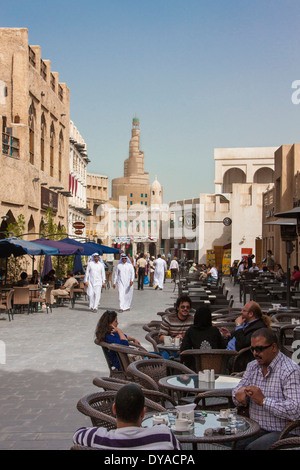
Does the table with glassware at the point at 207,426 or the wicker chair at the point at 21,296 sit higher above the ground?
the wicker chair at the point at 21,296

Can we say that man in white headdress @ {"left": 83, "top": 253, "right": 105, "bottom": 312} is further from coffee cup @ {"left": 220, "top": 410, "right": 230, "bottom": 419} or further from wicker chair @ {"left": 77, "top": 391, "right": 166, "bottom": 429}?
coffee cup @ {"left": 220, "top": 410, "right": 230, "bottom": 419}

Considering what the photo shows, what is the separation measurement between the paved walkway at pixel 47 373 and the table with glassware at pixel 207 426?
1914 millimetres

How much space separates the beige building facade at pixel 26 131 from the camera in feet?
82.2

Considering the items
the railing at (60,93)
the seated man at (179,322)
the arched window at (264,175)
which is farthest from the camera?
the arched window at (264,175)

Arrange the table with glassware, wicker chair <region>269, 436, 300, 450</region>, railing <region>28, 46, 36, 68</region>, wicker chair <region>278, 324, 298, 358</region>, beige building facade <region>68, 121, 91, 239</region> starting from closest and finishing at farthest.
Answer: wicker chair <region>269, 436, 300, 450</region>
the table with glassware
wicker chair <region>278, 324, 298, 358</region>
railing <region>28, 46, 36, 68</region>
beige building facade <region>68, 121, 91, 239</region>

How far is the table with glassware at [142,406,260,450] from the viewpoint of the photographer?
167 inches

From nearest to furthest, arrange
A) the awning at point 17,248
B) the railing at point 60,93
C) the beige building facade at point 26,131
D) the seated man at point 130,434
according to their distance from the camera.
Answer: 1. the seated man at point 130,434
2. the awning at point 17,248
3. the beige building facade at point 26,131
4. the railing at point 60,93

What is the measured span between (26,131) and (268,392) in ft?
75.6

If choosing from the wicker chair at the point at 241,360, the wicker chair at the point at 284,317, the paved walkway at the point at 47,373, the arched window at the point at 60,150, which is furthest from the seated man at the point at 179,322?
the arched window at the point at 60,150

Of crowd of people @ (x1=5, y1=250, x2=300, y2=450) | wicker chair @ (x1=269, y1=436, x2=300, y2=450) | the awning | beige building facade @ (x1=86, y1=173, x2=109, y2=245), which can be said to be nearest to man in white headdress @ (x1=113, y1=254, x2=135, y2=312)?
the awning

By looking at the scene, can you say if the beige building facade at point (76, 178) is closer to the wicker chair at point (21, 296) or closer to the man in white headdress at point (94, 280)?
the man in white headdress at point (94, 280)

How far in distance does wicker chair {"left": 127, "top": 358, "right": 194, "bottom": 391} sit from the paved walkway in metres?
0.92

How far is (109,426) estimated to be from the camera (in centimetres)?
461

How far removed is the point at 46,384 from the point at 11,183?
1642 centimetres
